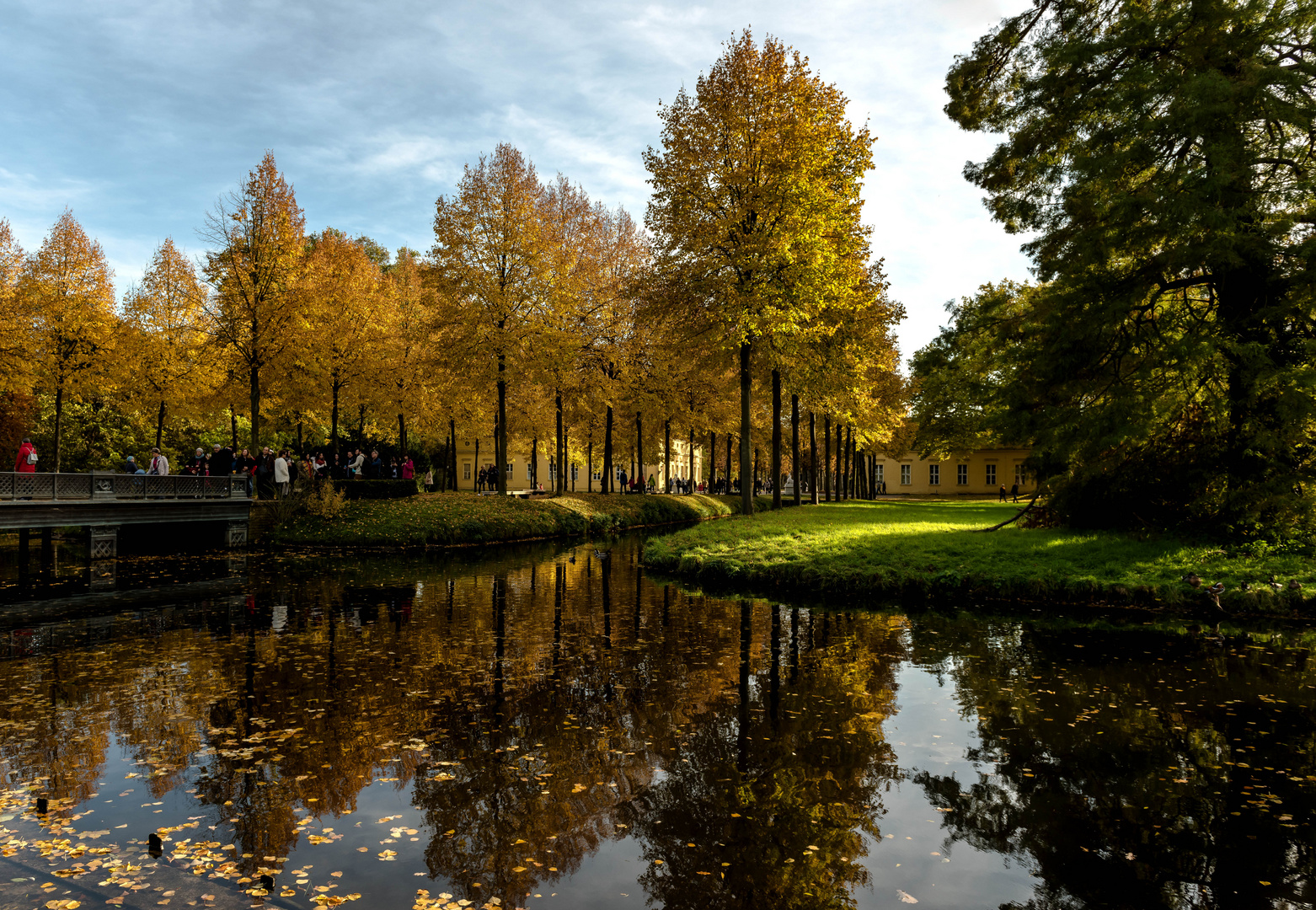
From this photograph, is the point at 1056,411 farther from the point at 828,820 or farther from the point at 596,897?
the point at 596,897

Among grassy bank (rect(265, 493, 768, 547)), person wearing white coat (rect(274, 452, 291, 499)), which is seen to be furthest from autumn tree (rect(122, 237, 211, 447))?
grassy bank (rect(265, 493, 768, 547))

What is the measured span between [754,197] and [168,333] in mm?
25817

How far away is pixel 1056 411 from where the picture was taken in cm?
1532

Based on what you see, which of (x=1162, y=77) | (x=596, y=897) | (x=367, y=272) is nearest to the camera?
(x=596, y=897)

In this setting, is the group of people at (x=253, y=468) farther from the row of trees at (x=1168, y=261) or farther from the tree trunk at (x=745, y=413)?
the row of trees at (x=1168, y=261)

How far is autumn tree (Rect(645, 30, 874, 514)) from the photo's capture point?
21.9 meters

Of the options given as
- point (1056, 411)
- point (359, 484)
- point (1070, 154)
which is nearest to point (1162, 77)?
point (1070, 154)

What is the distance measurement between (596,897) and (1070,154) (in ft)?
59.2

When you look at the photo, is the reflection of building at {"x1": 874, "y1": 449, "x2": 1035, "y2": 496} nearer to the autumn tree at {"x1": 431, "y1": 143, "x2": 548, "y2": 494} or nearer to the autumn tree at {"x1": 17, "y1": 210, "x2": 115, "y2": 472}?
the autumn tree at {"x1": 431, "y1": 143, "x2": 548, "y2": 494}

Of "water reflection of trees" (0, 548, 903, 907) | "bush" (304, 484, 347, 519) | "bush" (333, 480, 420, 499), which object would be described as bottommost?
"water reflection of trees" (0, 548, 903, 907)

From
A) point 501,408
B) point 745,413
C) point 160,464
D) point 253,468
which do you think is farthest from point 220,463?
point 745,413

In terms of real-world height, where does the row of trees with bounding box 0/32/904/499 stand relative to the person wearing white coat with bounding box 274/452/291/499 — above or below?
above

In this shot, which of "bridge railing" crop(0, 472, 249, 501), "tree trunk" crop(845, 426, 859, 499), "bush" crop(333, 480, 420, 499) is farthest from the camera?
"tree trunk" crop(845, 426, 859, 499)

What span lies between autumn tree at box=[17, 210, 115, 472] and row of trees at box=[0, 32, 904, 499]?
85 mm
